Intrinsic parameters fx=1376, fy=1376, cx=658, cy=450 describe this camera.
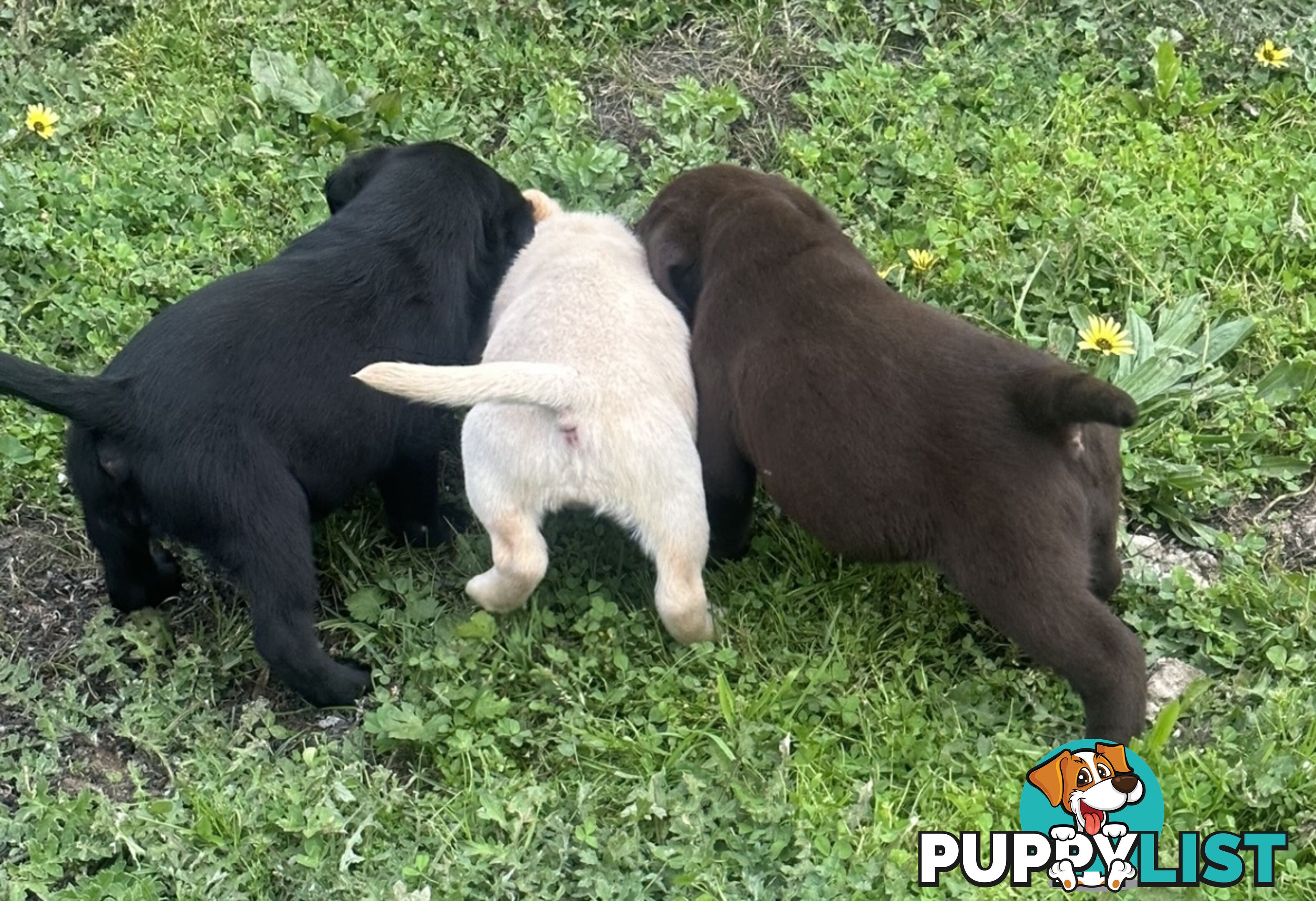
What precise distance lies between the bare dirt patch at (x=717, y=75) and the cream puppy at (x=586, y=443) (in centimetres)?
162

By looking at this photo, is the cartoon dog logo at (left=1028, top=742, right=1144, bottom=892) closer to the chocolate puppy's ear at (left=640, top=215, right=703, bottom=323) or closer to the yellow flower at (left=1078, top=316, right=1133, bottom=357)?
the yellow flower at (left=1078, top=316, right=1133, bottom=357)

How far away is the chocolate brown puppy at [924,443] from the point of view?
304 cm

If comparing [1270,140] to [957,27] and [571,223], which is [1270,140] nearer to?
[957,27]

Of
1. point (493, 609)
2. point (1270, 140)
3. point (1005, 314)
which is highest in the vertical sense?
point (1270, 140)

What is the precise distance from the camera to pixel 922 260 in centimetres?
428

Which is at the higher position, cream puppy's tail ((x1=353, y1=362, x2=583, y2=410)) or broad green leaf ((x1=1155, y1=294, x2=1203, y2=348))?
cream puppy's tail ((x1=353, y1=362, x2=583, y2=410))

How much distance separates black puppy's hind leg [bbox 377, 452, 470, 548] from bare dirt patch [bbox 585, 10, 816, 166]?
1715mm

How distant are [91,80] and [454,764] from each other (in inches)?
129

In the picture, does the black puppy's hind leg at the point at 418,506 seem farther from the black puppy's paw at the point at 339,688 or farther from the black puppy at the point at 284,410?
the black puppy's paw at the point at 339,688

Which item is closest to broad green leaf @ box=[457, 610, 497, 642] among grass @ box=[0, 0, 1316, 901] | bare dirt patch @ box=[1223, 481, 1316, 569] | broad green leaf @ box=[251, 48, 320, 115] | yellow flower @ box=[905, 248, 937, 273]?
grass @ box=[0, 0, 1316, 901]

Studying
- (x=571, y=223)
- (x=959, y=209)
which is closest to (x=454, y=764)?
(x=571, y=223)

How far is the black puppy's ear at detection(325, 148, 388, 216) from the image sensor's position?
160 inches

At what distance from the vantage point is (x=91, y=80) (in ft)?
17.0
